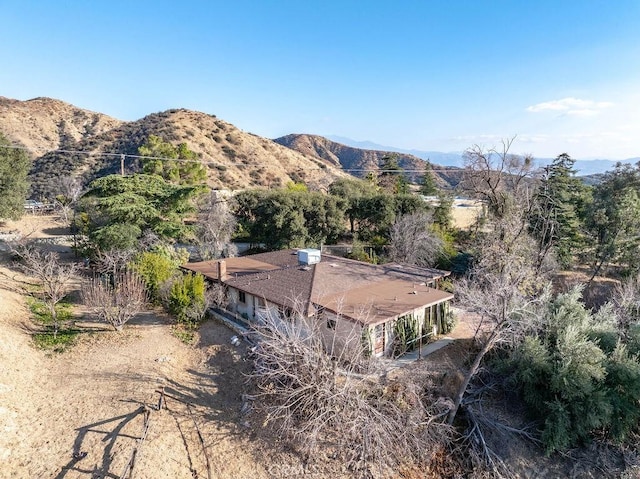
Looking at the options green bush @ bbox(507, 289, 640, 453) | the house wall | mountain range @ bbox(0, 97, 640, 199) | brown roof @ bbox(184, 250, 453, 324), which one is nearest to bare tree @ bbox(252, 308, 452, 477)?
the house wall

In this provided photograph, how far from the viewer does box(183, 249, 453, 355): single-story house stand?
51.7ft

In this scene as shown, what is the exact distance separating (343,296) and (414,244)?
13069 mm

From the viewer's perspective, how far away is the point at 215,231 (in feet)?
99.9

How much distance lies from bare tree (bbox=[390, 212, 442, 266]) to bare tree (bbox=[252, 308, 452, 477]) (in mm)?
16346

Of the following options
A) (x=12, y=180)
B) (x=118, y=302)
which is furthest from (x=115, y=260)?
(x=12, y=180)

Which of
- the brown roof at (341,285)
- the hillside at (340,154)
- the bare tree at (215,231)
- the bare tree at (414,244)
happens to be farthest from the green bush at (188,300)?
the hillside at (340,154)

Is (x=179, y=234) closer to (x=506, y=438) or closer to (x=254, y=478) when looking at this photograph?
(x=254, y=478)

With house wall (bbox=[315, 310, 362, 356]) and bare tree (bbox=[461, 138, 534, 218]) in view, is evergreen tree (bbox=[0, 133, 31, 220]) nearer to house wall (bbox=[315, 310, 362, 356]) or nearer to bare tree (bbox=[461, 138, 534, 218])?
house wall (bbox=[315, 310, 362, 356])

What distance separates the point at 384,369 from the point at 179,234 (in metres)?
18.3

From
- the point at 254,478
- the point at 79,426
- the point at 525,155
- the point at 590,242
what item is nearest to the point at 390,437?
the point at 254,478

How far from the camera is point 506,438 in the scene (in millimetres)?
13539

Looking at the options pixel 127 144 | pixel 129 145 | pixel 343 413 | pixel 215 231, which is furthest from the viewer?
pixel 127 144

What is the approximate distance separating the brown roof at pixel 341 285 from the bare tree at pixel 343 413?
2582 millimetres

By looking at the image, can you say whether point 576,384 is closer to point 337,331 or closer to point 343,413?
point 343,413
